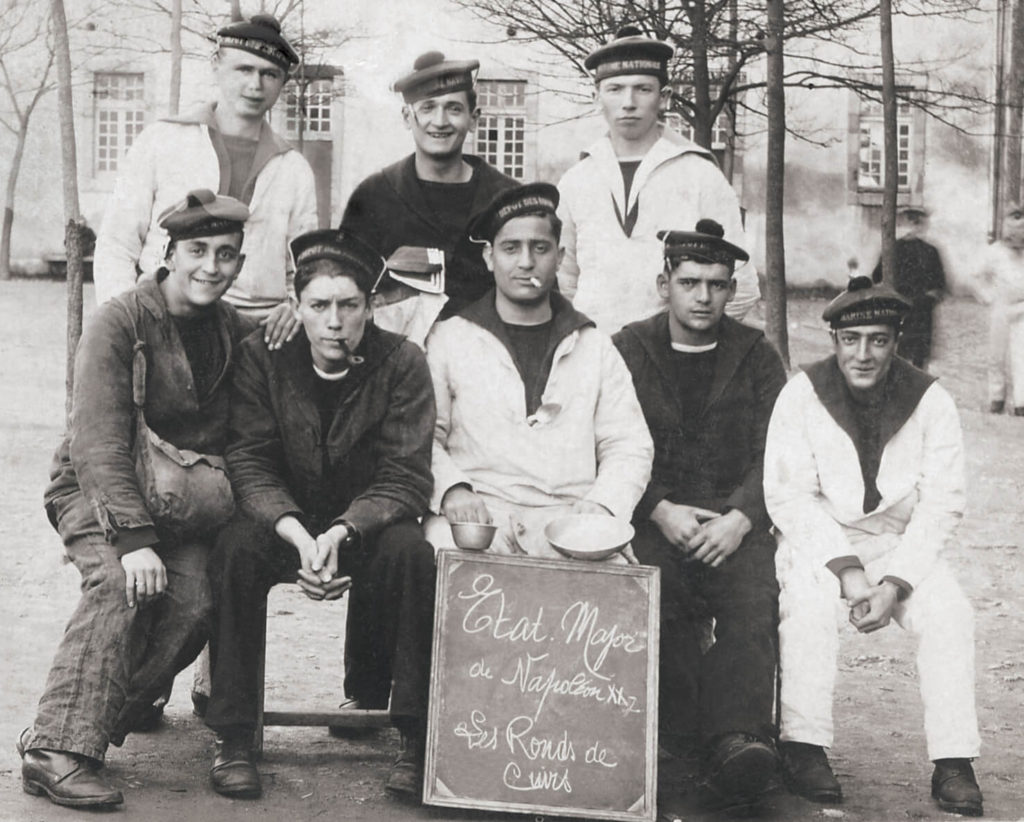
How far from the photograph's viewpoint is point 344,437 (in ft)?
14.9

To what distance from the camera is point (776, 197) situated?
1457 centimetres

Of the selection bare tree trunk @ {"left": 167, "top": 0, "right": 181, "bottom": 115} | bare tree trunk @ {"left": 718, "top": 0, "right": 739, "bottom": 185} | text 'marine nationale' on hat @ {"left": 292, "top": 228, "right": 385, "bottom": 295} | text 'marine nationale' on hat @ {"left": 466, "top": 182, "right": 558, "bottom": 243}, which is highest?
bare tree trunk @ {"left": 718, "top": 0, "right": 739, "bottom": 185}

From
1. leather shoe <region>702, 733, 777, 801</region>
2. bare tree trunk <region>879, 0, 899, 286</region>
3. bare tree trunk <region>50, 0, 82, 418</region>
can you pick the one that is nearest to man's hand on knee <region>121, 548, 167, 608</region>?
leather shoe <region>702, 733, 777, 801</region>

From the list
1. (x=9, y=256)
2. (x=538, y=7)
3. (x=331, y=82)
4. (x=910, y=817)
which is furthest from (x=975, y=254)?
(x=910, y=817)

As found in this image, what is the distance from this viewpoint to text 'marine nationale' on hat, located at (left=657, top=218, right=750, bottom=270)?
4.77 metres

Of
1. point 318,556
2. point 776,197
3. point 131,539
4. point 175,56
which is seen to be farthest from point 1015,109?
point 131,539

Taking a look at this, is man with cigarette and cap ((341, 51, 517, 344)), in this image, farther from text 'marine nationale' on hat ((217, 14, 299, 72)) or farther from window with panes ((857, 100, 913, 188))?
window with panes ((857, 100, 913, 188))

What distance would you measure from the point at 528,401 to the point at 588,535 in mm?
526

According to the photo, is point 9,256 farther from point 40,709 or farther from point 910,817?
point 910,817

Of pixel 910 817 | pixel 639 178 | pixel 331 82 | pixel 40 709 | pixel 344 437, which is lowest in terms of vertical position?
pixel 910 817

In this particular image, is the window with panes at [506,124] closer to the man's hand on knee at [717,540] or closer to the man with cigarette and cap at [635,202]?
the man with cigarette and cap at [635,202]

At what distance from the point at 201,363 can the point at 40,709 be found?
111 cm

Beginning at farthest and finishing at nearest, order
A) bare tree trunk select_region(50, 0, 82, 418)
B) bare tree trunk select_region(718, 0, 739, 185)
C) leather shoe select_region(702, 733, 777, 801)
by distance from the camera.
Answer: bare tree trunk select_region(718, 0, 739, 185), bare tree trunk select_region(50, 0, 82, 418), leather shoe select_region(702, 733, 777, 801)

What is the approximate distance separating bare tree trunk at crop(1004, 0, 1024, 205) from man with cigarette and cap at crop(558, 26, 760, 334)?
39.6ft
